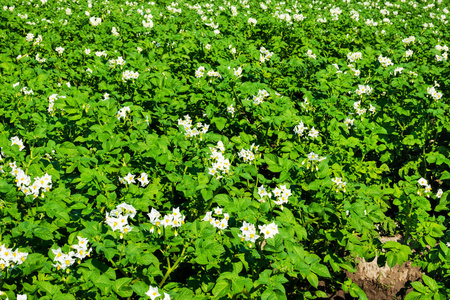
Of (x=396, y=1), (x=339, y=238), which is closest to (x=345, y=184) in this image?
(x=339, y=238)

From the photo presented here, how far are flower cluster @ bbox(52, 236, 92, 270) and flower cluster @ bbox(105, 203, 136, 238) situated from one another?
7.3 inches

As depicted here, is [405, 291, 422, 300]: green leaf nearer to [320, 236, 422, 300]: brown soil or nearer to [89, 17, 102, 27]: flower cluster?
[320, 236, 422, 300]: brown soil

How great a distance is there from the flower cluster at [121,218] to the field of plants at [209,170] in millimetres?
34

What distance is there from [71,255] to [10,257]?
1.26 feet

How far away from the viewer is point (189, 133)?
3.31 m

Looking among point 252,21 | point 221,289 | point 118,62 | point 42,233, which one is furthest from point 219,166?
point 252,21

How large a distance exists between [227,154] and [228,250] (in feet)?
3.06

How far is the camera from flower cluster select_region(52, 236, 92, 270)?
199 centimetres

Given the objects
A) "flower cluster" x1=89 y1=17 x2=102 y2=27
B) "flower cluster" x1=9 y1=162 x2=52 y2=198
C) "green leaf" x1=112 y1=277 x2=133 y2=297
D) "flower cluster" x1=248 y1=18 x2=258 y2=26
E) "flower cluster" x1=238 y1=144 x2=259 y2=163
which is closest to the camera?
"green leaf" x1=112 y1=277 x2=133 y2=297

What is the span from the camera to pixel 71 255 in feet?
6.73

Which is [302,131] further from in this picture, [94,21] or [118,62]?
[94,21]

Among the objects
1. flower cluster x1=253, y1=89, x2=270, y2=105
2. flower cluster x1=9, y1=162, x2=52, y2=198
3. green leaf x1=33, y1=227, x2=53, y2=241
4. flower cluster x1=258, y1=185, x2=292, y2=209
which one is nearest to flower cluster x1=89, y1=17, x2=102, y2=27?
flower cluster x1=253, y1=89, x2=270, y2=105

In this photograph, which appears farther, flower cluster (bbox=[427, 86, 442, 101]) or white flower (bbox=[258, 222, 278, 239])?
flower cluster (bbox=[427, 86, 442, 101])

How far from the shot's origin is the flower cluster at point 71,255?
199 centimetres
